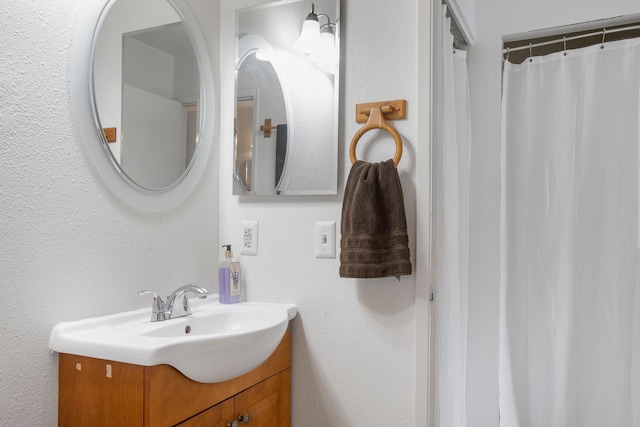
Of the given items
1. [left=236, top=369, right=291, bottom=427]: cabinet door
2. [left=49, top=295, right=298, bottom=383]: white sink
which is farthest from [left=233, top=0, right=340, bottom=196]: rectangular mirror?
[left=236, top=369, right=291, bottom=427]: cabinet door

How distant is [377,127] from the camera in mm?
1543

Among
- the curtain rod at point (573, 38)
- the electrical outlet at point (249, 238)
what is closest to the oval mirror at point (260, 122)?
the electrical outlet at point (249, 238)

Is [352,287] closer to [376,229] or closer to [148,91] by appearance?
[376,229]

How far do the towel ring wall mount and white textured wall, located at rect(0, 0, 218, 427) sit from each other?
0.78 metres

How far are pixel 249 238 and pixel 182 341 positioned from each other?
0.71 m

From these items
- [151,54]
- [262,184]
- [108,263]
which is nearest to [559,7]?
[262,184]

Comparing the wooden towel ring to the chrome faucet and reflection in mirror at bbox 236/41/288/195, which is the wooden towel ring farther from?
the chrome faucet

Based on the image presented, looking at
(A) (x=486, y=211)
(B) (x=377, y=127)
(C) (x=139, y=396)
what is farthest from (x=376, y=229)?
(A) (x=486, y=211)

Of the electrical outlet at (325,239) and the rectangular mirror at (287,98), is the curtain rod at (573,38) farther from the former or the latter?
the electrical outlet at (325,239)

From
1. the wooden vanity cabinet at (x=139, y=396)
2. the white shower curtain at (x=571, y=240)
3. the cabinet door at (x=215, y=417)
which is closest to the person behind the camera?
the wooden vanity cabinet at (x=139, y=396)

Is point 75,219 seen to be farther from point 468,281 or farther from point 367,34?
point 468,281

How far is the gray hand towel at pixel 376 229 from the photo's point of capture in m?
1.44

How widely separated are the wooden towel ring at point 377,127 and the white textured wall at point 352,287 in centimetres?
4

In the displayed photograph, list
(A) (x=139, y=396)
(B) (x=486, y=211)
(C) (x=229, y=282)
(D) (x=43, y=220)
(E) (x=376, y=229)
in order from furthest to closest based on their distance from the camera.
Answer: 1. (B) (x=486, y=211)
2. (C) (x=229, y=282)
3. (E) (x=376, y=229)
4. (D) (x=43, y=220)
5. (A) (x=139, y=396)
